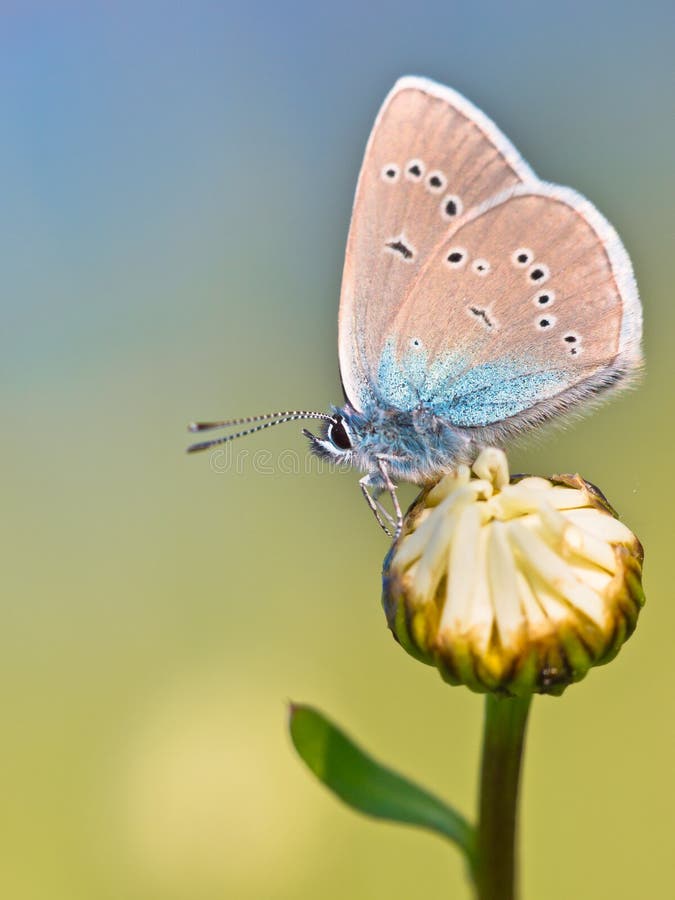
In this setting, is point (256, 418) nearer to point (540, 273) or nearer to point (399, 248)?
point (399, 248)

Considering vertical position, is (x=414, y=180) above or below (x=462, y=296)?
above

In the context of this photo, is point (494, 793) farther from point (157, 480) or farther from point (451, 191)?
point (157, 480)

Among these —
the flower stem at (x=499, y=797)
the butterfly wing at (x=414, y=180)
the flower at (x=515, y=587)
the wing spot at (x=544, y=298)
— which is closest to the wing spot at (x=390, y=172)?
the butterfly wing at (x=414, y=180)

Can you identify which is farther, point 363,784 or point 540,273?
point 540,273

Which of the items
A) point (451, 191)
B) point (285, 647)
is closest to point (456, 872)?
point (285, 647)

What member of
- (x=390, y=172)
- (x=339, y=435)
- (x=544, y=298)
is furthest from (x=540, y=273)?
(x=339, y=435)

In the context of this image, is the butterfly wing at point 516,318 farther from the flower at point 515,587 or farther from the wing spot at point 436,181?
the flower at point 515,587
